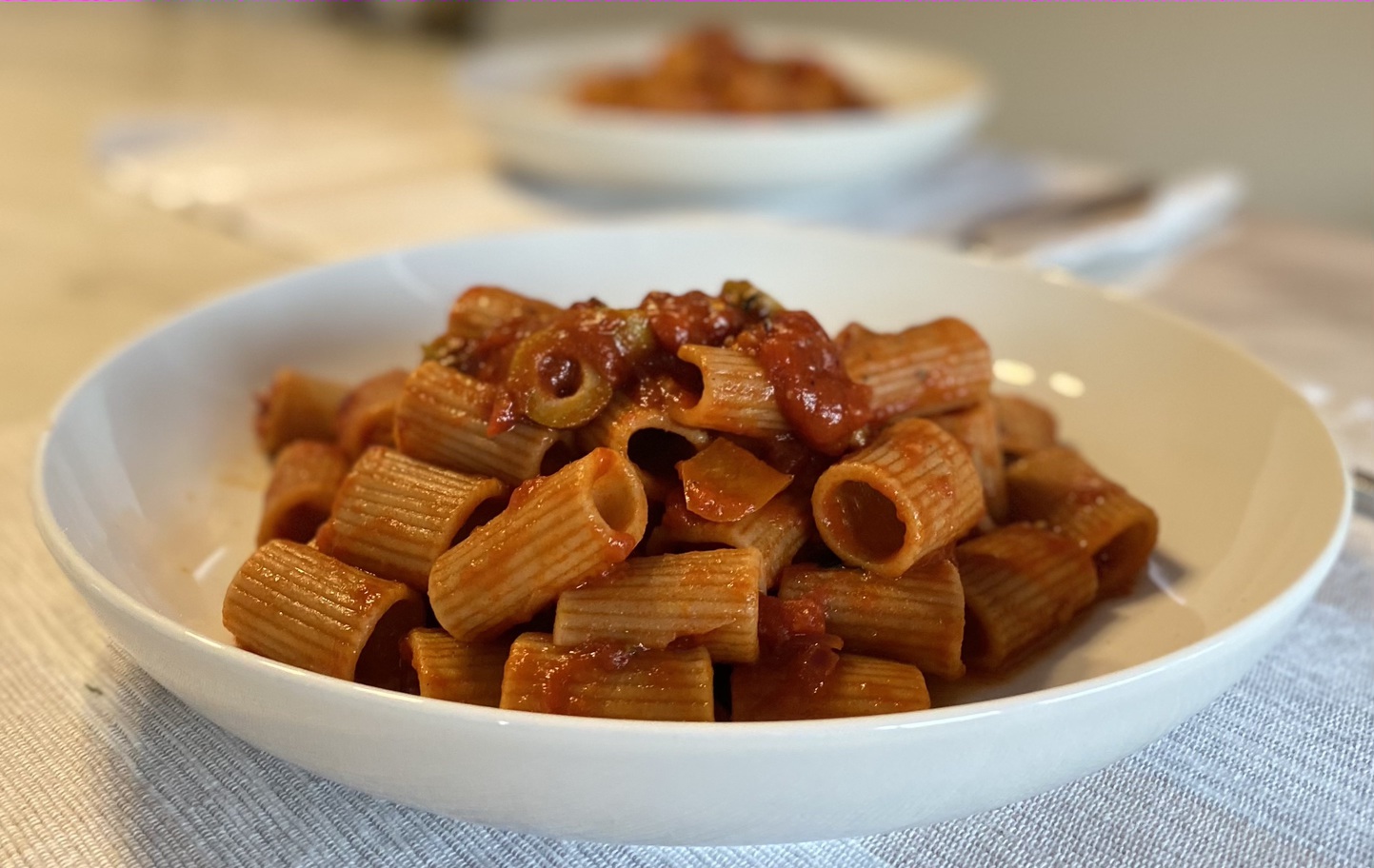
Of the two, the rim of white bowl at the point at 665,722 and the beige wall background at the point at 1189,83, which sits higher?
the rim of white bowl at the point at 665,722

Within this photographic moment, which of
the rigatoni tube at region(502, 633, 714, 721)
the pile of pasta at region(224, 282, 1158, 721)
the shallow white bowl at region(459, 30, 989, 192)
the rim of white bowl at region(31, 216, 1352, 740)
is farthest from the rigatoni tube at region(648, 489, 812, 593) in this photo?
the shallow white bowl at region(459, 30, 989, 192)

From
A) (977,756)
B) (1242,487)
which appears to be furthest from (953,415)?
(977,756)

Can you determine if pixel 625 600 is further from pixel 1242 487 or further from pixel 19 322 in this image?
pixel 19 322

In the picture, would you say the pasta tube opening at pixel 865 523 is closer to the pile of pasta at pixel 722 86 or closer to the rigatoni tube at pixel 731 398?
the rigatoni tube at pixel 731 398

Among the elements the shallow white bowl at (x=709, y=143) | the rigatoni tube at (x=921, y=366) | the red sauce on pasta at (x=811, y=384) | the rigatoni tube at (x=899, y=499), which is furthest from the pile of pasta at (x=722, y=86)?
the rigatoni tube at (x=899, y=499)

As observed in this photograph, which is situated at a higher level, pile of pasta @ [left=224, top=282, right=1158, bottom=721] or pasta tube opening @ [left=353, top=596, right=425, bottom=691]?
pile of pasta @ [left=224, top=282, right=1158, bottom=721]

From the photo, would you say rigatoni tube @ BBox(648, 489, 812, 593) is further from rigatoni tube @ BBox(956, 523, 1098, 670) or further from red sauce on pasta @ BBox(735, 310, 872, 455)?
rigatoni tube @ BBox(956, 523, 1098, 670)
